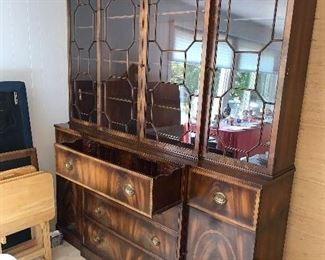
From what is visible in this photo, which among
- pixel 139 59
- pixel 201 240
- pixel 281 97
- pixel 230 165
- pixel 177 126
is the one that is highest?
pixel 139 59

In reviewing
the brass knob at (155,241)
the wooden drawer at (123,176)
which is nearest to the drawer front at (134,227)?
the brass knob at (155,241)

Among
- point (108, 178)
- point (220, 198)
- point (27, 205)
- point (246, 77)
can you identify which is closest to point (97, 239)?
point (27, 205)

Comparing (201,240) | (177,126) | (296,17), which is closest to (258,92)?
(296,17)

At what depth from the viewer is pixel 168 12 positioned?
5.20 ft

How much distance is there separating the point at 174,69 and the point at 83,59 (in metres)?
0.82

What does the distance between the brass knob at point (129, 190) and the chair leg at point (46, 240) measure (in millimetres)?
854

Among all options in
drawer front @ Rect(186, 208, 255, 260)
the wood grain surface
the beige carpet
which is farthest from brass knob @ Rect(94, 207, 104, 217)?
the wood grain surface

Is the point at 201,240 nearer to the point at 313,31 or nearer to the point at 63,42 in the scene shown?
the point at 313,31

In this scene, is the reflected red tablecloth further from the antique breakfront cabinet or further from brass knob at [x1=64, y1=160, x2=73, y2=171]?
brass knob at [x1=64, y1=160, x2=73, y2=171]

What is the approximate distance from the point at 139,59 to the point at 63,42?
2.79 ft

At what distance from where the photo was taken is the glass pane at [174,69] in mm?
1509

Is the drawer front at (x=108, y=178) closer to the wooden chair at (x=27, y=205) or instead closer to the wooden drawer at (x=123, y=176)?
the wooden drawer at (x=123, y=176)

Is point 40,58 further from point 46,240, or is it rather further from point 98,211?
point 46,240

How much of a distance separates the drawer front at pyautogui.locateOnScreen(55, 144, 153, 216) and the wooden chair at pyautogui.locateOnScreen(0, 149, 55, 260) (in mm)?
185
